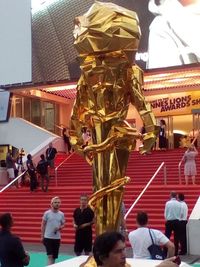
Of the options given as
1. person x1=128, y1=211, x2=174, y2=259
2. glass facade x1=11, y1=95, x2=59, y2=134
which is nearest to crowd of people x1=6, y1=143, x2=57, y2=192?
glass facade x1=11, y1=95, x2=59, y2=134

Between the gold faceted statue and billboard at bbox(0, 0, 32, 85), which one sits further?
billboard at bbox(0, 0, 32, 85)

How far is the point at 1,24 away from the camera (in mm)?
31953

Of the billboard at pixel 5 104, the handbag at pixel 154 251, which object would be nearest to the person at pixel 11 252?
the handbag at pixel 154 251

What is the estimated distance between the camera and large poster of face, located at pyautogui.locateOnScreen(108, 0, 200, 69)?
86.1ft

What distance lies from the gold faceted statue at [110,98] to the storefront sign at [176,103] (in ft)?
77.6

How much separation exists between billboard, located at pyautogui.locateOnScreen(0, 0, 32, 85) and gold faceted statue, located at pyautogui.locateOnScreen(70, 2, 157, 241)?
24.6 m

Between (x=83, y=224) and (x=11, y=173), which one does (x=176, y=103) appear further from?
(x=83, y=224)

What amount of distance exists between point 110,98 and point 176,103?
80.5 feet

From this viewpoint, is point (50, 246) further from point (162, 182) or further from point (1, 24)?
point (1, 24)

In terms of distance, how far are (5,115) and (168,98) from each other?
9.12m

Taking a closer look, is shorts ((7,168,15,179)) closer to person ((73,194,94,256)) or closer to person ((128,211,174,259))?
person ((73,194,94,256))

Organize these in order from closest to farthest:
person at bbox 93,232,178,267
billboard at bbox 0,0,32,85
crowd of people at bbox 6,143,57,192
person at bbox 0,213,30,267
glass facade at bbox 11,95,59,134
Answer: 1. person at bbox 93,232,178,267
2. person at bbox 0,213,30,267
3. crowd of people at bbox 6,143,57,192
4. billboard at bbox 0,0,32,85
5. glass facade at bbox 11,95,59,134

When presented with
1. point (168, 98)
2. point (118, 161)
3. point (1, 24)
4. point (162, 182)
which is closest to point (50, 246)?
point (118, 161)

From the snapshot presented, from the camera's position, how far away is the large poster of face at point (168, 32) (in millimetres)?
26234
